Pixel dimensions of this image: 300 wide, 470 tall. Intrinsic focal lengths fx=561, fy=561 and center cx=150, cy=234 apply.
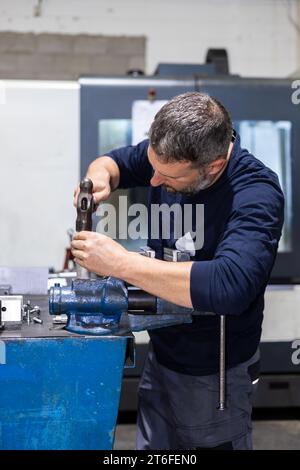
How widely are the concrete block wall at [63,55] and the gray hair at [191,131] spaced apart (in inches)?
77.9

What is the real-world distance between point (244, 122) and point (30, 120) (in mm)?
825

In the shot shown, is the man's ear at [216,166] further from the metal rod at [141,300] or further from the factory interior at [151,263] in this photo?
the metal rod at [141,300]

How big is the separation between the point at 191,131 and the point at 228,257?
0.22 metres

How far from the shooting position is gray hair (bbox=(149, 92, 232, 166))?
3.01ft

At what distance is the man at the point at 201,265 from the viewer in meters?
0.88

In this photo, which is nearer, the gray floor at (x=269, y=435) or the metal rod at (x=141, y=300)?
the metal rod at (x=141, y=300)

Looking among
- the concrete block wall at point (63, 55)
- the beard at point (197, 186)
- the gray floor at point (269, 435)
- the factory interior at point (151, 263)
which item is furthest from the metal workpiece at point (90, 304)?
the concrete block wall at point (63, 55)

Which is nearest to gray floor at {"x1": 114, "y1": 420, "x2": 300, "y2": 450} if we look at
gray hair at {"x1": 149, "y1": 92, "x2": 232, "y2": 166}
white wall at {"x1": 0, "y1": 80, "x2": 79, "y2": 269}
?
white wall at {"x1": 0, "y1": 80, "x2": 79, "y2": 269}

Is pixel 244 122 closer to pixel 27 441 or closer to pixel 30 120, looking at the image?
pixel 30 120

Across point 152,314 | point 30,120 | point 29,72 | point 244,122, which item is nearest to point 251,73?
point 244,122

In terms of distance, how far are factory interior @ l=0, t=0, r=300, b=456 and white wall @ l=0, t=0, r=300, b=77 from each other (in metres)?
0.71

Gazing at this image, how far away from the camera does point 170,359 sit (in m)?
1.14

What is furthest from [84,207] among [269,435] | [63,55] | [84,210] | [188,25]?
[188,25]

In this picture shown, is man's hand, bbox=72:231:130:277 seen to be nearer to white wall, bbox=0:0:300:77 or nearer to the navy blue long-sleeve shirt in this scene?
the navy blue long-sleeve shirt
